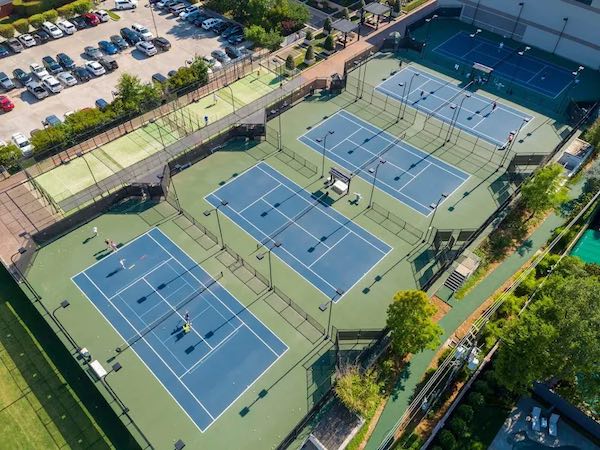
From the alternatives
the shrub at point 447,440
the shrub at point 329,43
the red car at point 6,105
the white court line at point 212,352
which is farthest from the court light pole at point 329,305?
the red car at point 6,105

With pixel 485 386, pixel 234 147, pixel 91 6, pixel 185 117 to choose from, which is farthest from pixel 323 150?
pixel 91 6

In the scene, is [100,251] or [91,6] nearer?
[100,251]

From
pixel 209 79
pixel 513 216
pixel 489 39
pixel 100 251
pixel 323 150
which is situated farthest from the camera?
pixel 489 39

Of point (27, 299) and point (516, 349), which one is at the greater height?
point (516, 349)

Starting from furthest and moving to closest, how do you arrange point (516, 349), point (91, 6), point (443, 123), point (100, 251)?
1. point (91, 6)
2. point (443, 123)
3. point (100, 251)
4. point (516, 349)

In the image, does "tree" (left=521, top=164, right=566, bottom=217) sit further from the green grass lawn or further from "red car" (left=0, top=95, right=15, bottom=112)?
"red car" (left=0, top=95, right=15, bottom=112)

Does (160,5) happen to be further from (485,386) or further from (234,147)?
(485,386)

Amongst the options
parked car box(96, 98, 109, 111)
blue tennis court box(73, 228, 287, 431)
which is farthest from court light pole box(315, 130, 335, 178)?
parked car box(96, 98, 109, 111)

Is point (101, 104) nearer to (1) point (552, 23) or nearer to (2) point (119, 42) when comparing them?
(2) point (119, 42)

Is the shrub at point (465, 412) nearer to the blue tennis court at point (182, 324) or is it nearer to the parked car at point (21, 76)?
the blue tennis court at point (182, 324)
